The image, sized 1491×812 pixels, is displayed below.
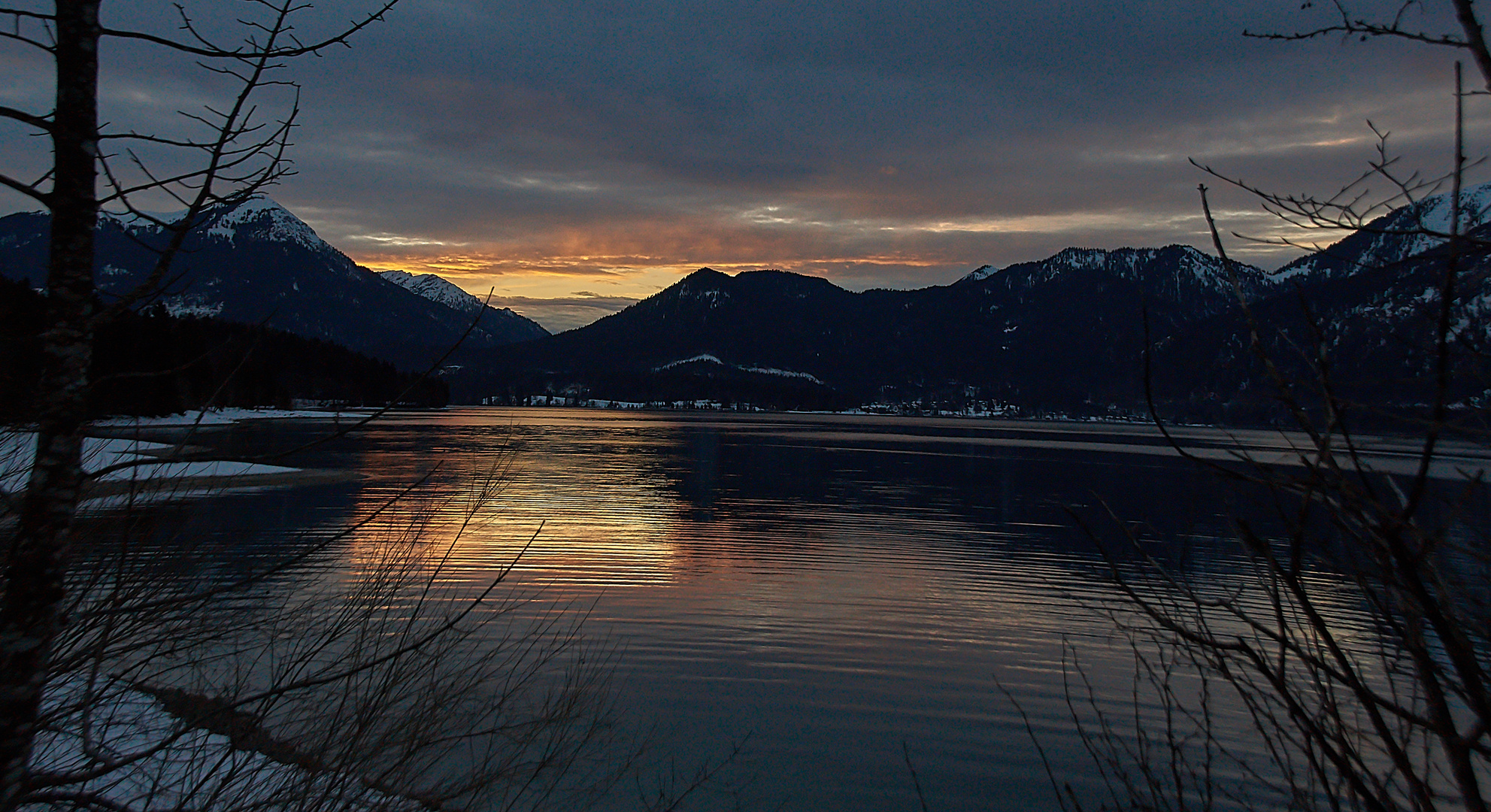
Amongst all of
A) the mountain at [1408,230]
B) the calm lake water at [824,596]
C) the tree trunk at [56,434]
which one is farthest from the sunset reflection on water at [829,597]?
the tree trunk at [56,434]

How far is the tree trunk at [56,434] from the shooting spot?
2.93 metres

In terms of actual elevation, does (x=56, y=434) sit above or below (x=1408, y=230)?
below

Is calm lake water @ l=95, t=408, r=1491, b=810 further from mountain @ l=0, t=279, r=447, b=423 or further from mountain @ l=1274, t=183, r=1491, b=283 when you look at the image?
mountain @ l=0, t=279, r=447, b=423

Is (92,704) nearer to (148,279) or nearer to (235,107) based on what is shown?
(148,279)

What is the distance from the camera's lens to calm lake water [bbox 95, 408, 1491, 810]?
1069 centimetres

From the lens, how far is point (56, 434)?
9.73ft

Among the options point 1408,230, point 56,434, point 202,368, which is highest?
point 1408,230

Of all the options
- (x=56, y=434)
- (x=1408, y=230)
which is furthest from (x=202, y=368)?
(x=1408, y=230)

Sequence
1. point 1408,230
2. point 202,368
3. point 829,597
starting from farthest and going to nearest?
point 202,368
point 829,597
point 1408,230

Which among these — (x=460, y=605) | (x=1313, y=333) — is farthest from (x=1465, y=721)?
(x=460, y=605)

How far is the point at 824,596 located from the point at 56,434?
55.5 feet

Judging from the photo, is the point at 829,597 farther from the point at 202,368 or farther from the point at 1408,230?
the point at 202,368

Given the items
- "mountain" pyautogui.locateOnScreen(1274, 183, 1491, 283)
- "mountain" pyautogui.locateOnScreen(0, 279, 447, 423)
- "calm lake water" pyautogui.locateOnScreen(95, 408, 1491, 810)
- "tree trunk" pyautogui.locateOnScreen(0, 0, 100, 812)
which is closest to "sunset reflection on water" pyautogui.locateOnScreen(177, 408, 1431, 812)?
"calm lake water" pyautogui.locateOnScreen(95, 408, 1491, 810)

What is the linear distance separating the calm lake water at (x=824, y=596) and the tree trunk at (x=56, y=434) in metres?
1.51
